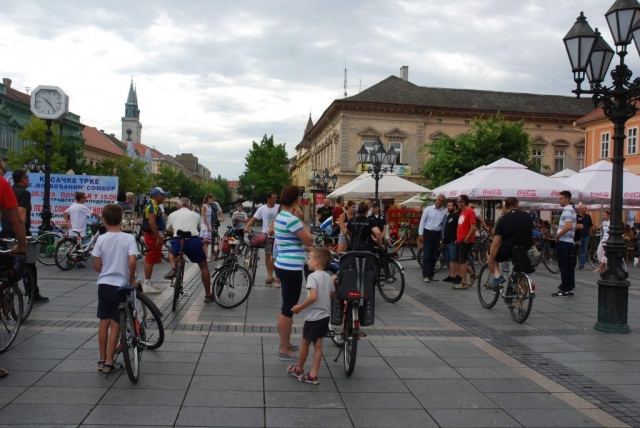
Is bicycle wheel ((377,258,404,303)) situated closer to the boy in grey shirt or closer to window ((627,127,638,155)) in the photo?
the boy in grey shirt

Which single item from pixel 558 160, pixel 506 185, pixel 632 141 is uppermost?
pixel 558 160

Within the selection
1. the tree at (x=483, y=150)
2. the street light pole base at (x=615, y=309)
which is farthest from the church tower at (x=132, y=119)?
the street light pole base at (x=615, y=309)

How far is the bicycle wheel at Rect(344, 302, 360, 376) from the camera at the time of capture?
217 inches

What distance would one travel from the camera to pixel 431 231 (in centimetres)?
1303

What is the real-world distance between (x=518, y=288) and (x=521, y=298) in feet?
0.58

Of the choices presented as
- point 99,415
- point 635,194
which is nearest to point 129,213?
point 99,415

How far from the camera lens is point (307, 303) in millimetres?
5305

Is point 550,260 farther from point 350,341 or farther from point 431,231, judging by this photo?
point 350,341

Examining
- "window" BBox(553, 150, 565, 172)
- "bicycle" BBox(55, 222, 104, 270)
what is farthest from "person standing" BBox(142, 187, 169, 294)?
"window" BBox(553, 150, 565, 172)

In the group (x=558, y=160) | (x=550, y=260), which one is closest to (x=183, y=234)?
(x=550, y=260)

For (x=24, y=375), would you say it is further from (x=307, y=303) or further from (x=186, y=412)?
(x=307, y=303)

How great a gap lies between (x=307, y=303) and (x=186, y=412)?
137 centimetres

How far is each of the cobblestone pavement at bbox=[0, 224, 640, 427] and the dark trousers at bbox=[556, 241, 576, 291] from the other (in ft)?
7.33

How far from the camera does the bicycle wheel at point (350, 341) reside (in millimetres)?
5508
